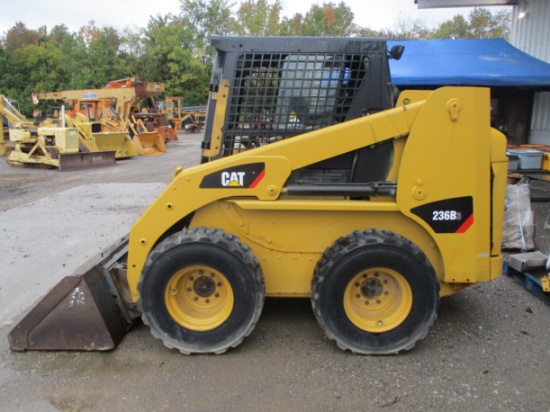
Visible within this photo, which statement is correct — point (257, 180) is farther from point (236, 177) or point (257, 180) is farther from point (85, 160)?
point (85, 160)

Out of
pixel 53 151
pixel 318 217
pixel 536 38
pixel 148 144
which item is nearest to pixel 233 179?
pixel 318 217

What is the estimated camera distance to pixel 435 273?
321 cm

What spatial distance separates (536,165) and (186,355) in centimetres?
579

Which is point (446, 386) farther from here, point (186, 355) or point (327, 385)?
point (186, 355)

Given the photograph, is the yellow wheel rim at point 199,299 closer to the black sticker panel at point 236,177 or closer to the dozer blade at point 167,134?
the black sticker panel at point 236,177

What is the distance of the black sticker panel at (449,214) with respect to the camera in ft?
10.7

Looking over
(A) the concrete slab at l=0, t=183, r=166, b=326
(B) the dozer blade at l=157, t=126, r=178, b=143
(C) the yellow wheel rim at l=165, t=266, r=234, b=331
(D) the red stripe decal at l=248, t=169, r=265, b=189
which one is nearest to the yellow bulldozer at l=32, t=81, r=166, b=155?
(B) the dozer blade at l=157, t=126, r=178, b=143

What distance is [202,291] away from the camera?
11.2ft

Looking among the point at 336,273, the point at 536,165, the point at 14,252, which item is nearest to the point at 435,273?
the point at 336,273

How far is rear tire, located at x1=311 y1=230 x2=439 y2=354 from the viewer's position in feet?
10.4

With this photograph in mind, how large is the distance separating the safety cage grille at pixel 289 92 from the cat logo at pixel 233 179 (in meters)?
0.45

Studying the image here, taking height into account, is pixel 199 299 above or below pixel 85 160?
below

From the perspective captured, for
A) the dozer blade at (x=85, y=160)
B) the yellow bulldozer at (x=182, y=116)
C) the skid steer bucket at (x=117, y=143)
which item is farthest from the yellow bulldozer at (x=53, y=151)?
the yellow bulldozer at (x=182, y=116)

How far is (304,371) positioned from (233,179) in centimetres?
142
